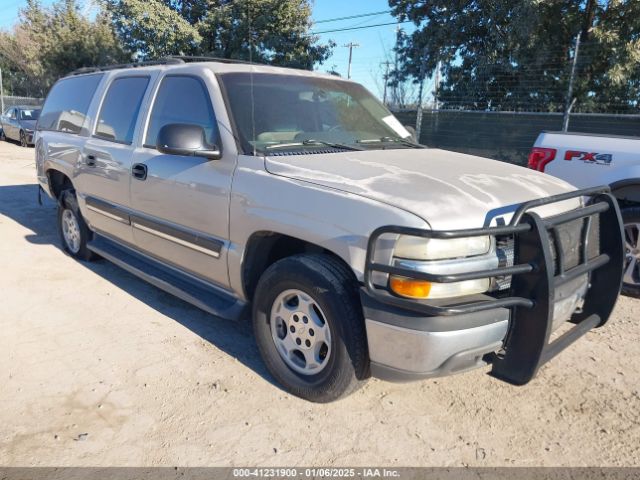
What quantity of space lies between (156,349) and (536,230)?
2584 millimetres

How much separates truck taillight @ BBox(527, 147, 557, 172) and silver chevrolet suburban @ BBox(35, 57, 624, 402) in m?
1.56

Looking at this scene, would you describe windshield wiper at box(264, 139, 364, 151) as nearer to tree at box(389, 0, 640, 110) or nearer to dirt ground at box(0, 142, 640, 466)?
dirt ground at box(0, 142, 640, 466)

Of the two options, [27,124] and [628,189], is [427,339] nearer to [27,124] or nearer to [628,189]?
[628,189]

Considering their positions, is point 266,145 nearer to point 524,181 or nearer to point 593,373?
point 524,181

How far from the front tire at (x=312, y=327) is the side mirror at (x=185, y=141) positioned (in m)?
0.92

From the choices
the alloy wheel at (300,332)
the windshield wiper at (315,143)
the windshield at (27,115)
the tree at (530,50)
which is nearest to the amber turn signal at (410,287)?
the alloy wheel at (300,332)

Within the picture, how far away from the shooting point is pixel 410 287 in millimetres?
2438

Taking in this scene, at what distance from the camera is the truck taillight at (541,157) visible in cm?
491

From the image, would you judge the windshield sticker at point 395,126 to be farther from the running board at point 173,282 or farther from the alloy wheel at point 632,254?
the alloy wheel at point 632,254

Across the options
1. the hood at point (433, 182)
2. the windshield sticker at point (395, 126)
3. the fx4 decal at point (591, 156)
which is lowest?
the hood at point (433, 182)

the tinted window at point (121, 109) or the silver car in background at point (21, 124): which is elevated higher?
the tinted window at point (121, 109)

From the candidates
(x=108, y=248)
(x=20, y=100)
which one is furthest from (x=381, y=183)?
(x=20, y=100)

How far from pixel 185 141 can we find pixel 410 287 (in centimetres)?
170

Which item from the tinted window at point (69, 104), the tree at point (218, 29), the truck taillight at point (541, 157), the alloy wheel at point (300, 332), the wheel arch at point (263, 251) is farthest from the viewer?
the tree at point (218, 29)
